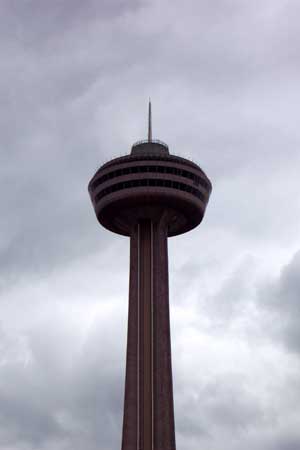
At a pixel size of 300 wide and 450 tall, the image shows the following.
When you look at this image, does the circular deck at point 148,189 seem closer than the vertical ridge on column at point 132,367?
No

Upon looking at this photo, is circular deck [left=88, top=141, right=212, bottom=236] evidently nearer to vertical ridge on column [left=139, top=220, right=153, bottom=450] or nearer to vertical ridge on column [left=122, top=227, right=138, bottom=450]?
vertical ridge on column [left=139, top=220, right=153, bottom=450]

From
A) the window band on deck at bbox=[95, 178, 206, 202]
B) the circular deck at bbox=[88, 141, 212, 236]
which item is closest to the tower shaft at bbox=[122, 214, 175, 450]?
the circular deck at bbox=[88, 141, 212, 236]

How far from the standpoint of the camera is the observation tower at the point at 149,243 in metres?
110

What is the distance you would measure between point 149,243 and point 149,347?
65.9ft

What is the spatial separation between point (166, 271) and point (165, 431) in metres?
29.3

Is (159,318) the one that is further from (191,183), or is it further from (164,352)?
(191,183)

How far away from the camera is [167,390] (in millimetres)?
111438

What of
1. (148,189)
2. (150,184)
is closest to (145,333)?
(148,189)

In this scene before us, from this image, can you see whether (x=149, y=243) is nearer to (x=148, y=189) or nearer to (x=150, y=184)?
(x=148, y=189)

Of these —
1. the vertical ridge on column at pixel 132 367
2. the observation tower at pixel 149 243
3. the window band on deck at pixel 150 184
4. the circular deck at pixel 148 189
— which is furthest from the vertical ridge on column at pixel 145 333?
the window band on deck at pixel 150 184

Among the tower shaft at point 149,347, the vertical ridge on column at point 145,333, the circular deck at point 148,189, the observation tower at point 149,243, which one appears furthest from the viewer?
the circular deck at point 148,189

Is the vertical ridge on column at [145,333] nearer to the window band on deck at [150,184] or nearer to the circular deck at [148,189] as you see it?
the circular deck at [148,189]

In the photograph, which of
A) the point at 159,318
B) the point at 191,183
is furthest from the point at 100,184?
the point at 159,318

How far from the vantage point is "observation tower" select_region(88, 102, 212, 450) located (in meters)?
110
